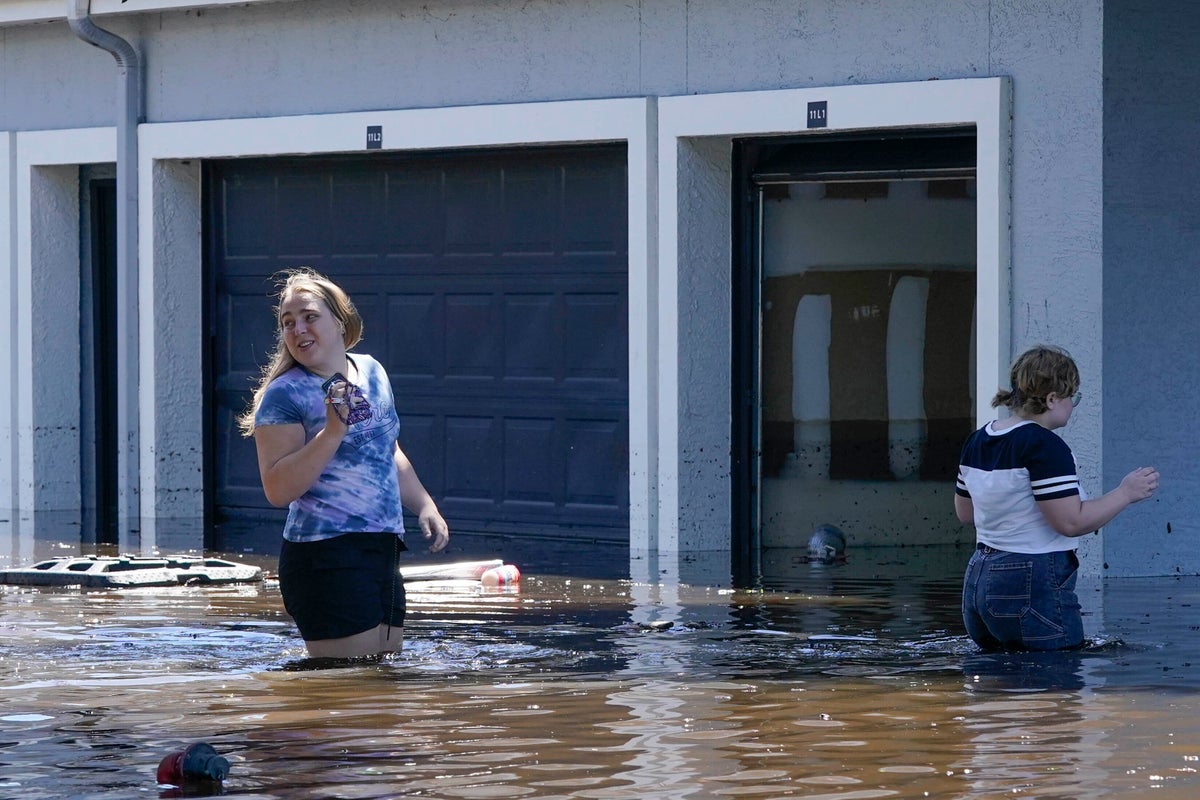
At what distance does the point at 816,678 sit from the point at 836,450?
601 cm

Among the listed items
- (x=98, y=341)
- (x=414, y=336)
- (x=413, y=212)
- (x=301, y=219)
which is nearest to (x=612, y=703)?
(x=414, y=336)

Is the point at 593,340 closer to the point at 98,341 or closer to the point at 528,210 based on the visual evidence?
the point at 528,210

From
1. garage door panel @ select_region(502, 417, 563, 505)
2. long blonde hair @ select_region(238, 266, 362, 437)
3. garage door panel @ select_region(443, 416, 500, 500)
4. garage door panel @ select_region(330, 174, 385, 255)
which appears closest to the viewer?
long blonde hair @ select_region(238, 266, 362, 437)

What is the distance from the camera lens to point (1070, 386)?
24.7 feet

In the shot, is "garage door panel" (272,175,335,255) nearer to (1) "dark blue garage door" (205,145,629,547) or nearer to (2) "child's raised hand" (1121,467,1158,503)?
(1) "dark blue garage door" (205,145,629,547)

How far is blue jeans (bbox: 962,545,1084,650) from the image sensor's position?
7598 mm

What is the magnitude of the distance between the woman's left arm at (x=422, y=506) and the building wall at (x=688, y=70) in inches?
181

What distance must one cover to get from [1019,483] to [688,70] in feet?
17.9

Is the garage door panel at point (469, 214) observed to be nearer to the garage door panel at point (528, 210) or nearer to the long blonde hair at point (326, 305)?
the garage door panel at point (528, 210)

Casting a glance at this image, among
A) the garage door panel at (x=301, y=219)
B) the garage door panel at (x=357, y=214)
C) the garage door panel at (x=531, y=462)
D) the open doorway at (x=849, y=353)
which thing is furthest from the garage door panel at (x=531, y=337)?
the garage door panel at (x=301, y=219)

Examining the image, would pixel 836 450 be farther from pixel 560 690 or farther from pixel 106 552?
pixel 560 690

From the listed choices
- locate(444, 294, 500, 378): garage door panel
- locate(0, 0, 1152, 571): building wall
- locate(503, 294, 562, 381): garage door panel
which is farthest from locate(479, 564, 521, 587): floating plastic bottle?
locate(444, 294, 500, 378): garage door panel

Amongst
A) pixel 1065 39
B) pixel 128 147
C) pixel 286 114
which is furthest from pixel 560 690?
pixel 128 147

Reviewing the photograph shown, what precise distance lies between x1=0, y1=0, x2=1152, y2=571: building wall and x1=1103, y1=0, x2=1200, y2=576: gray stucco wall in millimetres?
127
